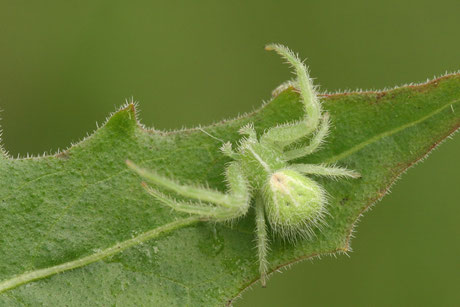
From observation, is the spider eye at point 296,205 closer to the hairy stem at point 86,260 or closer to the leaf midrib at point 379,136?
the leaf midrib at point 379,136

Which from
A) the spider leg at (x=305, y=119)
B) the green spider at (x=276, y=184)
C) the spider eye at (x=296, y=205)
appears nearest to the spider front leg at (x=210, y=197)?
the green spider at (x=276, y=184)

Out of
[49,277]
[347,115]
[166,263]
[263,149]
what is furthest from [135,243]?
[347,115]

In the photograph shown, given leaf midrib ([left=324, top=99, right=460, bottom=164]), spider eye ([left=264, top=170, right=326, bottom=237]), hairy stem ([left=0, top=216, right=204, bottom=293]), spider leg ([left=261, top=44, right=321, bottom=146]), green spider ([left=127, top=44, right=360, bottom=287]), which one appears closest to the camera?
hairy stem ([left=0, top=216, right=204, bottom=293])

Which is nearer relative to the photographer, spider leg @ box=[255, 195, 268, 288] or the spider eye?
spider leg @ box=[255, 195, 268, 288]

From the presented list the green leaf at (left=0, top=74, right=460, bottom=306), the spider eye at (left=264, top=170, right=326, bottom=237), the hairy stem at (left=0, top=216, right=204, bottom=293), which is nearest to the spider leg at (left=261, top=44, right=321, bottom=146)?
the green leaf at (left=0, top=74, right=460, bottom=306)

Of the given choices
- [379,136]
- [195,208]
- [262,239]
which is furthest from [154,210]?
[379,136]

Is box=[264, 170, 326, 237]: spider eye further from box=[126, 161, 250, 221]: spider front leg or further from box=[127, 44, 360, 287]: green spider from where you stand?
box=[126, 161, 250, 221]: spider front leg

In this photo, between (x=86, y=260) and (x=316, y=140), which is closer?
(x=86, y=260)

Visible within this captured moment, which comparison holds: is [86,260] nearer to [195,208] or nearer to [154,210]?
[154,210]
